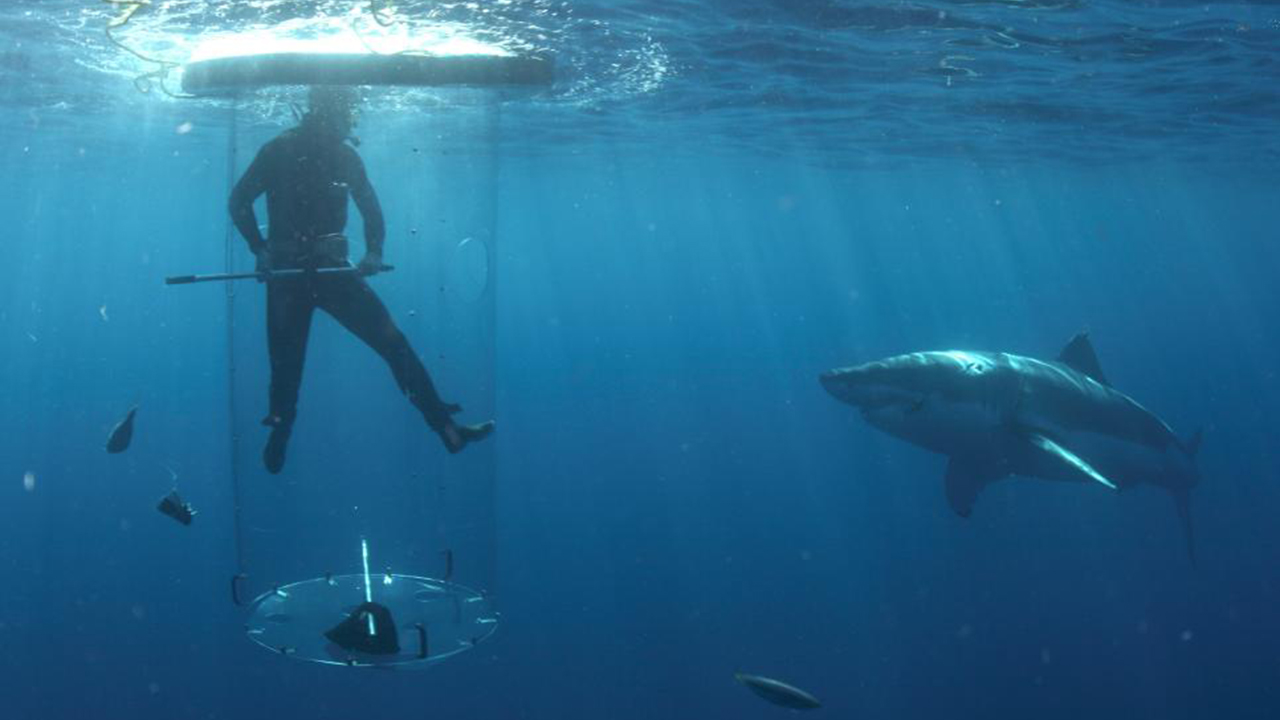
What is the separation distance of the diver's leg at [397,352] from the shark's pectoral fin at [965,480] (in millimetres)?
7619

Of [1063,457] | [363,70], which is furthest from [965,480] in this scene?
[363,70]

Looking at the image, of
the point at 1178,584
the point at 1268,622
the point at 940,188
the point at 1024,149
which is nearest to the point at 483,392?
the point at 1268,622

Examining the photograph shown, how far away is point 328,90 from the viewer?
495cm

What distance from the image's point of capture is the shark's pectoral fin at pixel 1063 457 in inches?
334

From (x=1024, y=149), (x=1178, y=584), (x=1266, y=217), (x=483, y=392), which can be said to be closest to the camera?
(x=483, y=392)

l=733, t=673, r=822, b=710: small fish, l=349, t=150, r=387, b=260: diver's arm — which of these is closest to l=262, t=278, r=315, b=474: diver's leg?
l=349, t=150, r=387, b=260: diver's arm

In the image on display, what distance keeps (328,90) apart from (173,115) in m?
19.4

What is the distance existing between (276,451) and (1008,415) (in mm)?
7783

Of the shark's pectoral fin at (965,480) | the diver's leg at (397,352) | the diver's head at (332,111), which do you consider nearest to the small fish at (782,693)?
the diver's leg at (397,352)

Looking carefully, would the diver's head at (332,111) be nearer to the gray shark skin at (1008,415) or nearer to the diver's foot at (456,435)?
the diver's foot at (456,435)

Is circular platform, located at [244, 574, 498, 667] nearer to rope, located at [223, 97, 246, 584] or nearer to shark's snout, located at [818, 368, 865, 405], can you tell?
rope, located at [223, 97, 246, 584]

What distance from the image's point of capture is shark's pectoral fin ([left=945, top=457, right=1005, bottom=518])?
1113 cm

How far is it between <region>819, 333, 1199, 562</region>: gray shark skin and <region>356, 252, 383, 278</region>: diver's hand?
580cm

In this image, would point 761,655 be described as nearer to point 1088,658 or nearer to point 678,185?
point 1088,658
